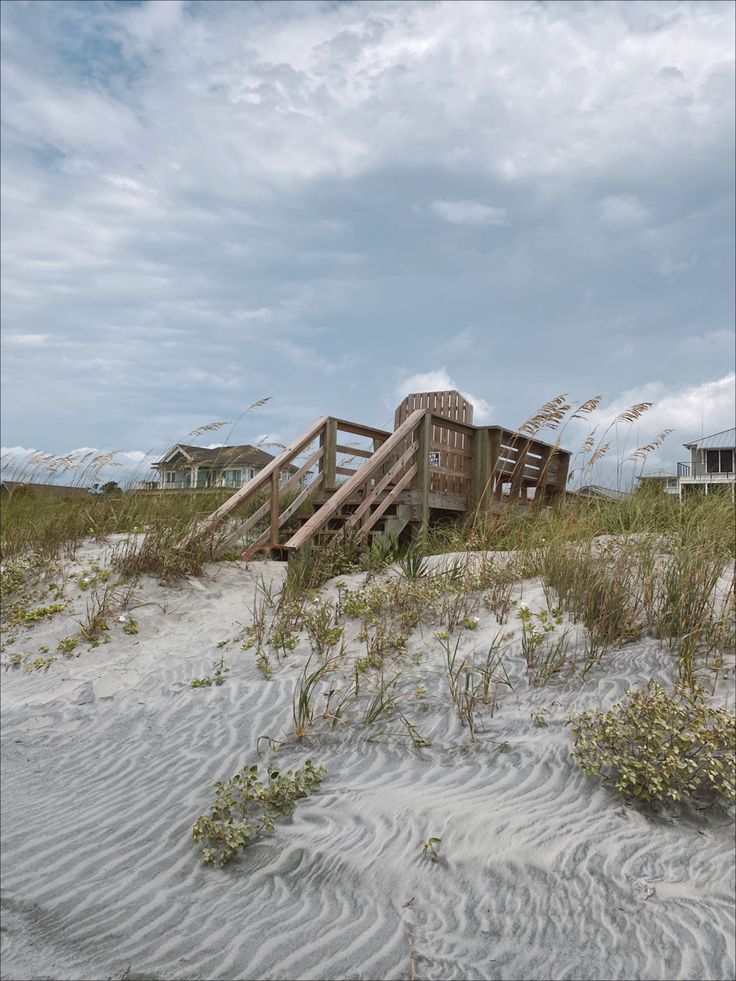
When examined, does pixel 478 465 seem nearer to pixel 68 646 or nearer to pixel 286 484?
pixel 286 484

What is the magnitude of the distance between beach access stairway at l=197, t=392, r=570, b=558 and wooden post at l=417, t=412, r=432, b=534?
0.05ft

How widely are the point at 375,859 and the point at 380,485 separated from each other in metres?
6.44

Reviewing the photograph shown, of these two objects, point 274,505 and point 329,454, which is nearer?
point 274,505

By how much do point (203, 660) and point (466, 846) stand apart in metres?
3.35

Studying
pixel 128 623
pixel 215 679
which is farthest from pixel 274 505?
pixel 215 679

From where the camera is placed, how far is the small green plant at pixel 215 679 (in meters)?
6.23

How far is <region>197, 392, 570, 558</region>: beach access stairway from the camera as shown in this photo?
934 centimetres

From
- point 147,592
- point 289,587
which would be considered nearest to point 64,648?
point 147,592

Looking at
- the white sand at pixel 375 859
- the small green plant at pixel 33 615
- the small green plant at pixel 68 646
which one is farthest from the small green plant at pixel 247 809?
the small green plant at pixel 33 615

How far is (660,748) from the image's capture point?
4.30 metres

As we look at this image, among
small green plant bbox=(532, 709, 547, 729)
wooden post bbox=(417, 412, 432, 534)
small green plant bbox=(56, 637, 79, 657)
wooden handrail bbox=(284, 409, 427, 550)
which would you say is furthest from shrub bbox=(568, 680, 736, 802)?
wooden post bbox=(417, 412, 432, 534)

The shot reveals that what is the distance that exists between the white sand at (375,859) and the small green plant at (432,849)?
51mm

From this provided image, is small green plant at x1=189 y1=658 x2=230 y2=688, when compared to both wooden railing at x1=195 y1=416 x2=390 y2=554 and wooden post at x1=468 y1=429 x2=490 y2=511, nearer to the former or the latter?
Result: wooden railing at x1=195 y1=416 x2=390 y2=554

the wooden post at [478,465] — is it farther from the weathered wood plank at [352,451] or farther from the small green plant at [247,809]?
the small green plant at [247,809]
